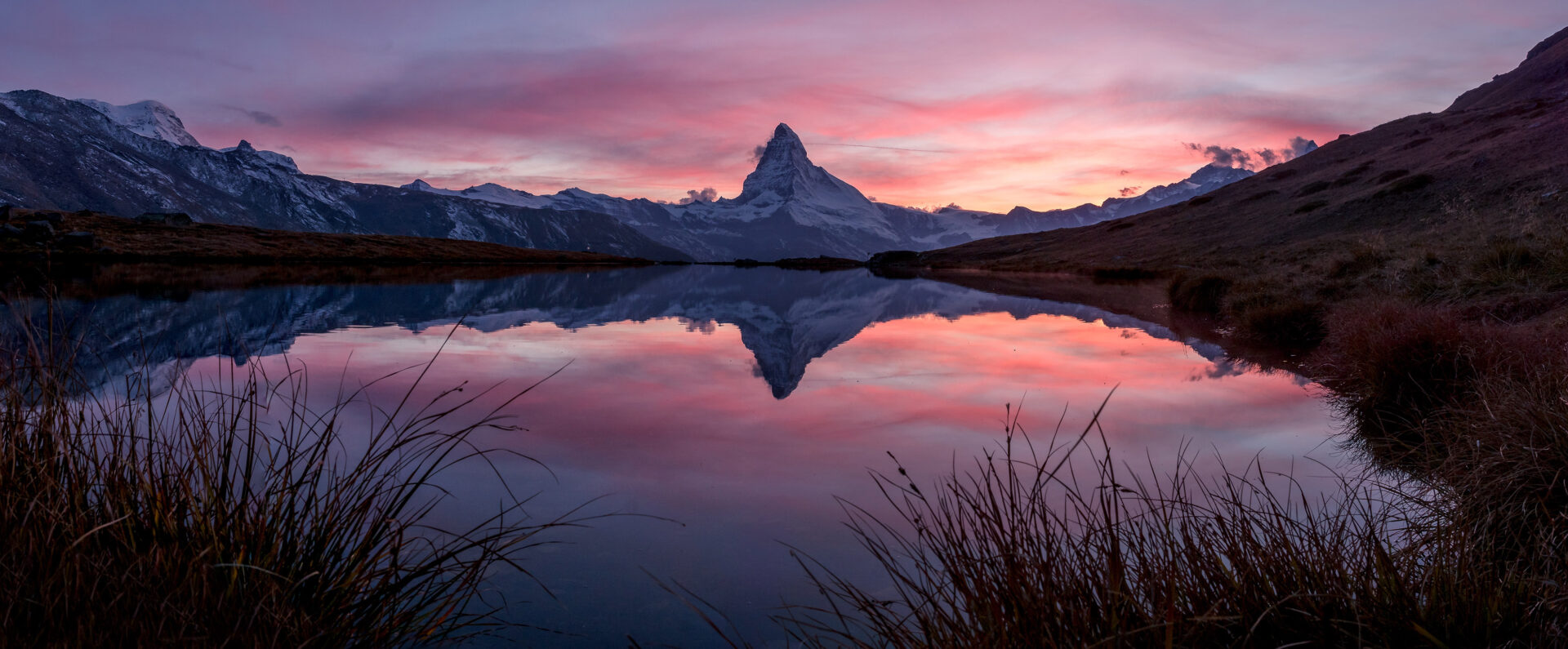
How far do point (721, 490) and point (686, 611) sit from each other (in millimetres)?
1978

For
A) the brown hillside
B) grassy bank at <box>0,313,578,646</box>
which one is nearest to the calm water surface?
grassy bank at <box>0,313,578,646</box>

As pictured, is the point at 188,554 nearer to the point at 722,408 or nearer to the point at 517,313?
the point at 722,408

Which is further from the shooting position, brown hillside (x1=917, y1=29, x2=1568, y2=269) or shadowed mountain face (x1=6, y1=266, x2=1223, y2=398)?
brown hillside (x1=917, y1=29, x2=1568, y2=269)

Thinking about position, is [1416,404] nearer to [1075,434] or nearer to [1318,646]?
[1075,434]

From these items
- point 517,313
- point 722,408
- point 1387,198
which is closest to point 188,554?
point 722,408

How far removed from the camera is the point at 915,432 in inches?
337

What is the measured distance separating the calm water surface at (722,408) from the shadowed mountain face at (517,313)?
0.58 feet

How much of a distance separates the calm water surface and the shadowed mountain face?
176 mm

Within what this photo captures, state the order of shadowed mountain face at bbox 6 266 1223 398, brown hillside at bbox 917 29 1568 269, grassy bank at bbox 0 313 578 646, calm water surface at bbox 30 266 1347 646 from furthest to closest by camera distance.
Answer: brown hillside at bbox 917 29 1568 269 < shadowed mountain face at bbox 6 266 1223 398 < calm water surface at bbox 30 266 1347 646 < grassy bank at bbox 0 313 578 646

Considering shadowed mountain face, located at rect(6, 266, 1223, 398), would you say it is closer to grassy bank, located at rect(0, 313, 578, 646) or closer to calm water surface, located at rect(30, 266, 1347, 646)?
calm water surface, located at rect(30, 266, 1347, 646)

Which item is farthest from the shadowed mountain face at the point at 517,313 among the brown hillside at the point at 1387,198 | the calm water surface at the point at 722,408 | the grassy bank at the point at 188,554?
the brown hillside at the point at 1387,198

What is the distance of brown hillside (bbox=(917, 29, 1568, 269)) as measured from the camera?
38500mm

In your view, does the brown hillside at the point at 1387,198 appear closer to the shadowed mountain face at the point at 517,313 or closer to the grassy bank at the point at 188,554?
the shadowed mountain face at the point at 517,313

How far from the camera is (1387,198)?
2140 inches
